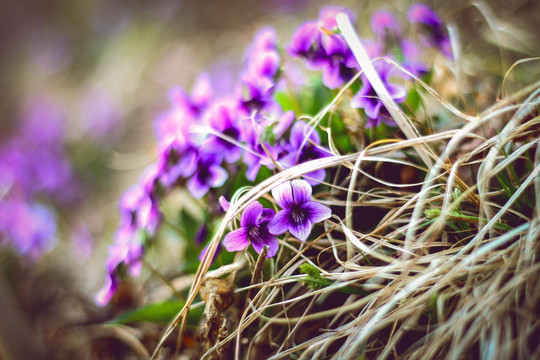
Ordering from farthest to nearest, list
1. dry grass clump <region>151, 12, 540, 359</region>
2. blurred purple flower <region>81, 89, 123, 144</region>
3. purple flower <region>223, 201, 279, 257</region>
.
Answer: blurred purple flower <region>81, 89, 123, 144</region> → purple flower <region>223, 201, 279, 257</region> → dry grass clump <region>151, 12, 540, 359</region>

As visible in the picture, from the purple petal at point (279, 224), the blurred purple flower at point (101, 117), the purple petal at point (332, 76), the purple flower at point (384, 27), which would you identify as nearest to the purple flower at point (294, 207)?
the purple petal at point (279, 224)

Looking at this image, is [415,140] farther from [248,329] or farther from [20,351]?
[20,351]

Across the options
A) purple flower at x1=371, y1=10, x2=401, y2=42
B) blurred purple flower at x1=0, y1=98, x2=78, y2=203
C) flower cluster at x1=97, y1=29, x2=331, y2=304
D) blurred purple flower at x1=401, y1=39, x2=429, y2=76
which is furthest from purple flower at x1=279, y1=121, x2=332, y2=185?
blurred purple flower at x1=0, y1=98, x2=78, y2=203

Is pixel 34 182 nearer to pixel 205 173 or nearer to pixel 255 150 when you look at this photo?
pixel 205 173

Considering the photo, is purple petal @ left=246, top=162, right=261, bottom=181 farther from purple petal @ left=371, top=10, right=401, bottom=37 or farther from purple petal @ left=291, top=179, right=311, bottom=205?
purple petal @ left=371, top=10, right=401, bottom=37

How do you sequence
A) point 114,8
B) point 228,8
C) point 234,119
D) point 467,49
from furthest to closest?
point 114,8 → point 228,8 → point 467,49 → point 234,119

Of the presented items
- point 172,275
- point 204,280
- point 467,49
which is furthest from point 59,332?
point 467,49

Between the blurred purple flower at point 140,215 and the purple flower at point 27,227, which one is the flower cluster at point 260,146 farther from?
the purple flower at point 27,227
